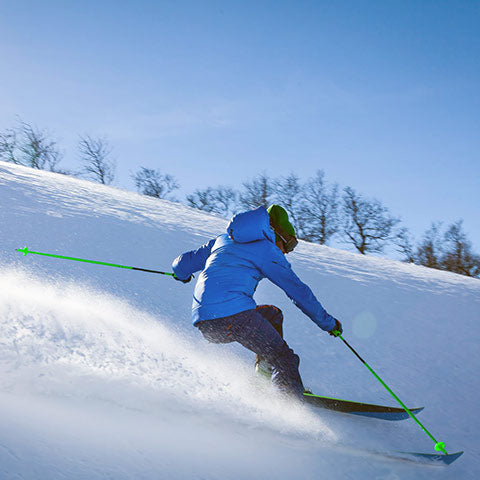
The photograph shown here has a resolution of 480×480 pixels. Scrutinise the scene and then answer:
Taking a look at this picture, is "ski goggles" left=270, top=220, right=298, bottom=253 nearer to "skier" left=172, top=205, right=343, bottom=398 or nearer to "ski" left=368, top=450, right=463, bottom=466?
"skier" left=172, top=205, right=343, bottom=398

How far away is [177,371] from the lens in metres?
2.70

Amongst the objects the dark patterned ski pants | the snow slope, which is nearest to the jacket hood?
the dark patterned ski pants

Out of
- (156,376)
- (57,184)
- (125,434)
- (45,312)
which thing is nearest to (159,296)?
(45,312)

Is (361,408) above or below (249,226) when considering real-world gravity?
below

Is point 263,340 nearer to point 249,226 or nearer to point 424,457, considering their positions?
point 249,226

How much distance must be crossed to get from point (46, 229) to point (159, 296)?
1973 millimetres

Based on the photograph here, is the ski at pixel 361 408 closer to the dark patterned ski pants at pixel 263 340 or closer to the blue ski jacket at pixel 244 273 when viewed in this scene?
the dark patterned ski pants at pixel 263 340

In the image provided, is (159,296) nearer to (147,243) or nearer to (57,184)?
(147,243)

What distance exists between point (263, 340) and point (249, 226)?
2.44ft

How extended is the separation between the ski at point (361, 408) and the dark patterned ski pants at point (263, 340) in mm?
347

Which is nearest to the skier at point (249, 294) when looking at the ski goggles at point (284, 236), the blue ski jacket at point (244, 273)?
the blue ski jacket at point (244, 273)

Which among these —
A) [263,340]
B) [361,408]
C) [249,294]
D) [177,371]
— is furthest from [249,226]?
[361,408]

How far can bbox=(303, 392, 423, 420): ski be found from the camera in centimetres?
285

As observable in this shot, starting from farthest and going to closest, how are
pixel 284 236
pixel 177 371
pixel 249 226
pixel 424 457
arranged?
1. pixel 284 236
2. pixel 177 371
3. pixel 249 226
4. pixel 424 457
